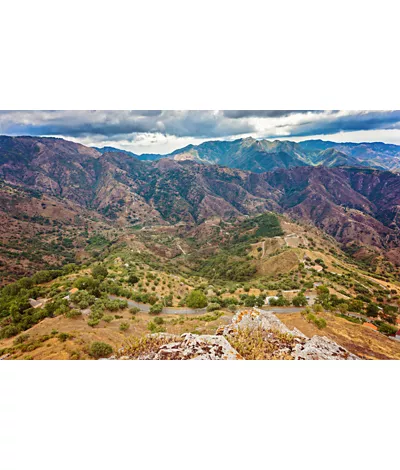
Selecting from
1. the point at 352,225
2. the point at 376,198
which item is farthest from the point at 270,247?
the point at 376,198

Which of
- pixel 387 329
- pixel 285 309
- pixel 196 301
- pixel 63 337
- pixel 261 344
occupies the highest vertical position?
pixel 63 337

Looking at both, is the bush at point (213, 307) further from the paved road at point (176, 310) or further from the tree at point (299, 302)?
the tree at point (299, 302)

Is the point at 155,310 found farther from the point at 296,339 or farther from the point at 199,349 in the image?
the point at 296,339

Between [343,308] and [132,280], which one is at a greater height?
[343,308]

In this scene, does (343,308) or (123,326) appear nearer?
(123,326)

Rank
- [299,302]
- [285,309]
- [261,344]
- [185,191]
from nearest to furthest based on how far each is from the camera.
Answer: [261,344] < [285,309] < [299,302] < [185,191]

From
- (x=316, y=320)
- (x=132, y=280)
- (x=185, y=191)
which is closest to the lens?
(x=316, y=320)

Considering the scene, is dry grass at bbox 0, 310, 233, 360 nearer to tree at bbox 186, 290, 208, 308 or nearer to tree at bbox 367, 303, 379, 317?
tree at bbox 186, 290, 208, 308

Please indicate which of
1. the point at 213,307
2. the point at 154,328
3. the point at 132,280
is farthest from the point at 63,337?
the point at 132,280
